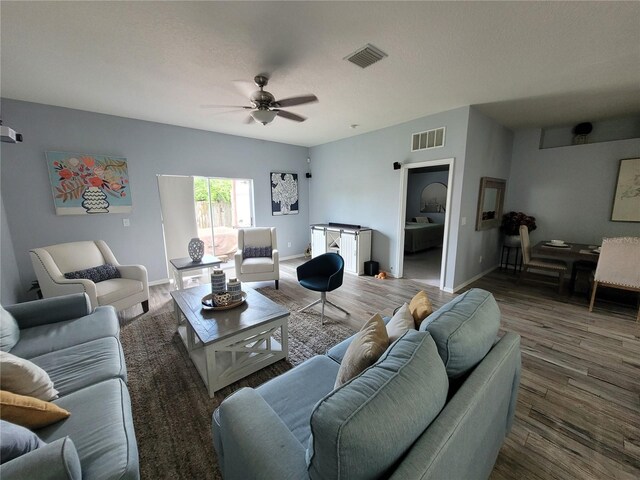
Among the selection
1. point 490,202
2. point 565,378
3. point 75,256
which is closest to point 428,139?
point 490,202

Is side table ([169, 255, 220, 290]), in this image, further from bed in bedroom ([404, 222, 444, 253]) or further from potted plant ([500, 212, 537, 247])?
potted plant ([500, 212, 537, 247])

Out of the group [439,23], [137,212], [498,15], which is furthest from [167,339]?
[498,15]

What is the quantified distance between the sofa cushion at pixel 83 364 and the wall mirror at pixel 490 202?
4.80 m

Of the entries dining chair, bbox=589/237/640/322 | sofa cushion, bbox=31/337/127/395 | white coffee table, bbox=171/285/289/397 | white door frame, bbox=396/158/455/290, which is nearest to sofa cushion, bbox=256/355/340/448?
white coffee table, bbox=171/285/289/397

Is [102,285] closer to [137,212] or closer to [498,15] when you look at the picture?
[137,212]

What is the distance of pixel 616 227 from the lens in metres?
3.94

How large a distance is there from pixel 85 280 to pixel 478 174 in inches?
212

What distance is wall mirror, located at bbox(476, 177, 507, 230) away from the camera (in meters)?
4.05

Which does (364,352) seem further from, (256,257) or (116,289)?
(256,257)

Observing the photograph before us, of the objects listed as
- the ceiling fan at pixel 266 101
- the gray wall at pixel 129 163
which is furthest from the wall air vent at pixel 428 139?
the gray wall at pixel 129 163

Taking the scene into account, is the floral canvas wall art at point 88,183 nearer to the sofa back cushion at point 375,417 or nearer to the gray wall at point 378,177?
the gray wall at point 378,177

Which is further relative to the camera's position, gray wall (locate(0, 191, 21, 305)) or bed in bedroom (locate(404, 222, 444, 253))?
bed in bedroom (locate(404, 222, 444, 253))

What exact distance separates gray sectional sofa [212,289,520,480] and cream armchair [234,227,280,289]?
2608mm

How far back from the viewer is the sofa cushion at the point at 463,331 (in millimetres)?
994
